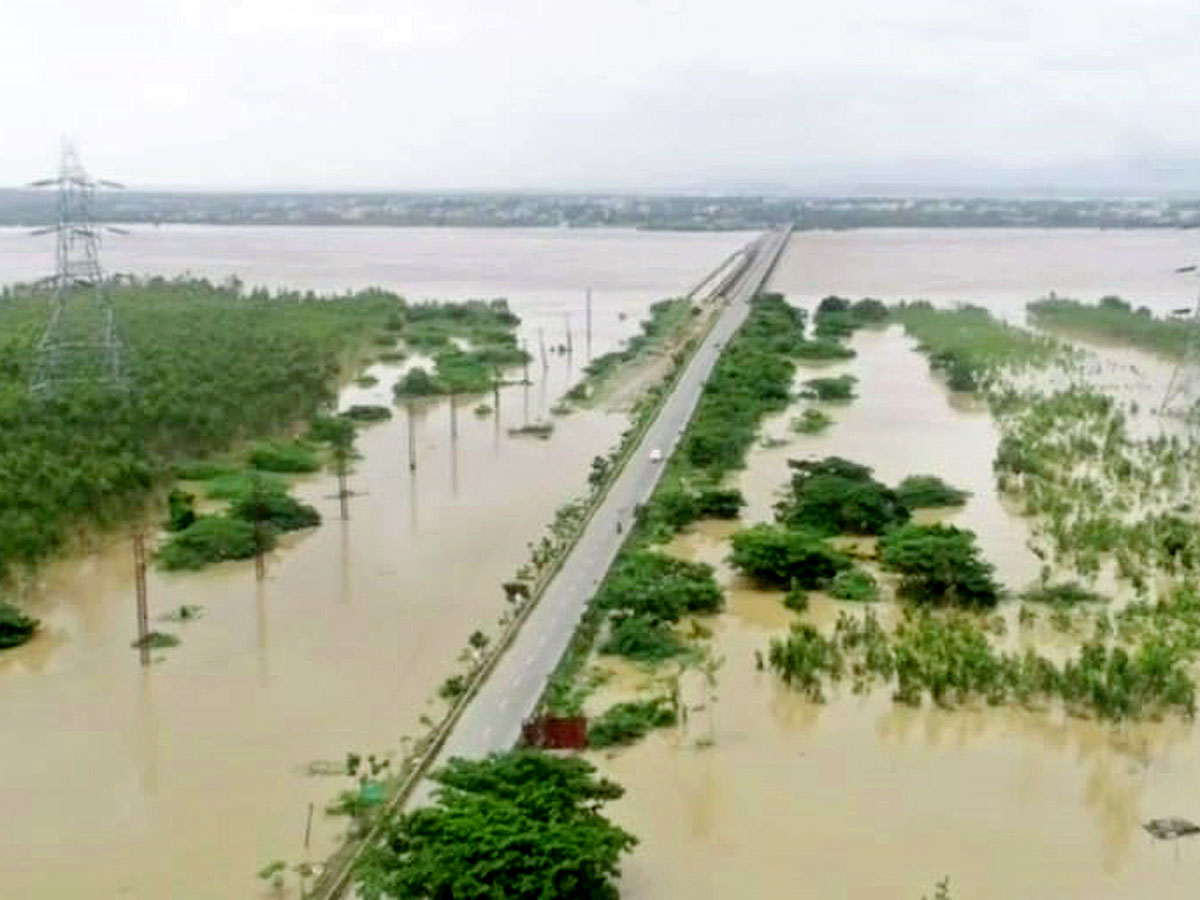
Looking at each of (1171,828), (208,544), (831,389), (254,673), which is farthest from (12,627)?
(831,389)

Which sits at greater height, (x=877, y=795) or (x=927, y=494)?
(x=927, y=494)

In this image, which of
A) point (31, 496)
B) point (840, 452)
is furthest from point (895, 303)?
point (31, 496)

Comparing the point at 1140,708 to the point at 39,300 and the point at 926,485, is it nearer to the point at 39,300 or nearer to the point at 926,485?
the point at 926,485

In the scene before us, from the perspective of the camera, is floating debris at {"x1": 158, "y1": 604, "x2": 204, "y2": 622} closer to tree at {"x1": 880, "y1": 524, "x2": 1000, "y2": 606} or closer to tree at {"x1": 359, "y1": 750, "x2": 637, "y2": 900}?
tree at {"x1": 359, "y1": 750, "x2": 637, "y2": 900}

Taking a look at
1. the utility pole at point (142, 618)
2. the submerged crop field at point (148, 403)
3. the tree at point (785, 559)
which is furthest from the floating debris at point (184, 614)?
the tree at point (785, 559)

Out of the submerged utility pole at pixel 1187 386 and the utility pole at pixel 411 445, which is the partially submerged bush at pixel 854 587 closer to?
the utility pole at pixel 411 445

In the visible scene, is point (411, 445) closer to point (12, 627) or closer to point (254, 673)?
point (12, 627)

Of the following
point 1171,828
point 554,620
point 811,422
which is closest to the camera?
point 1171,828
